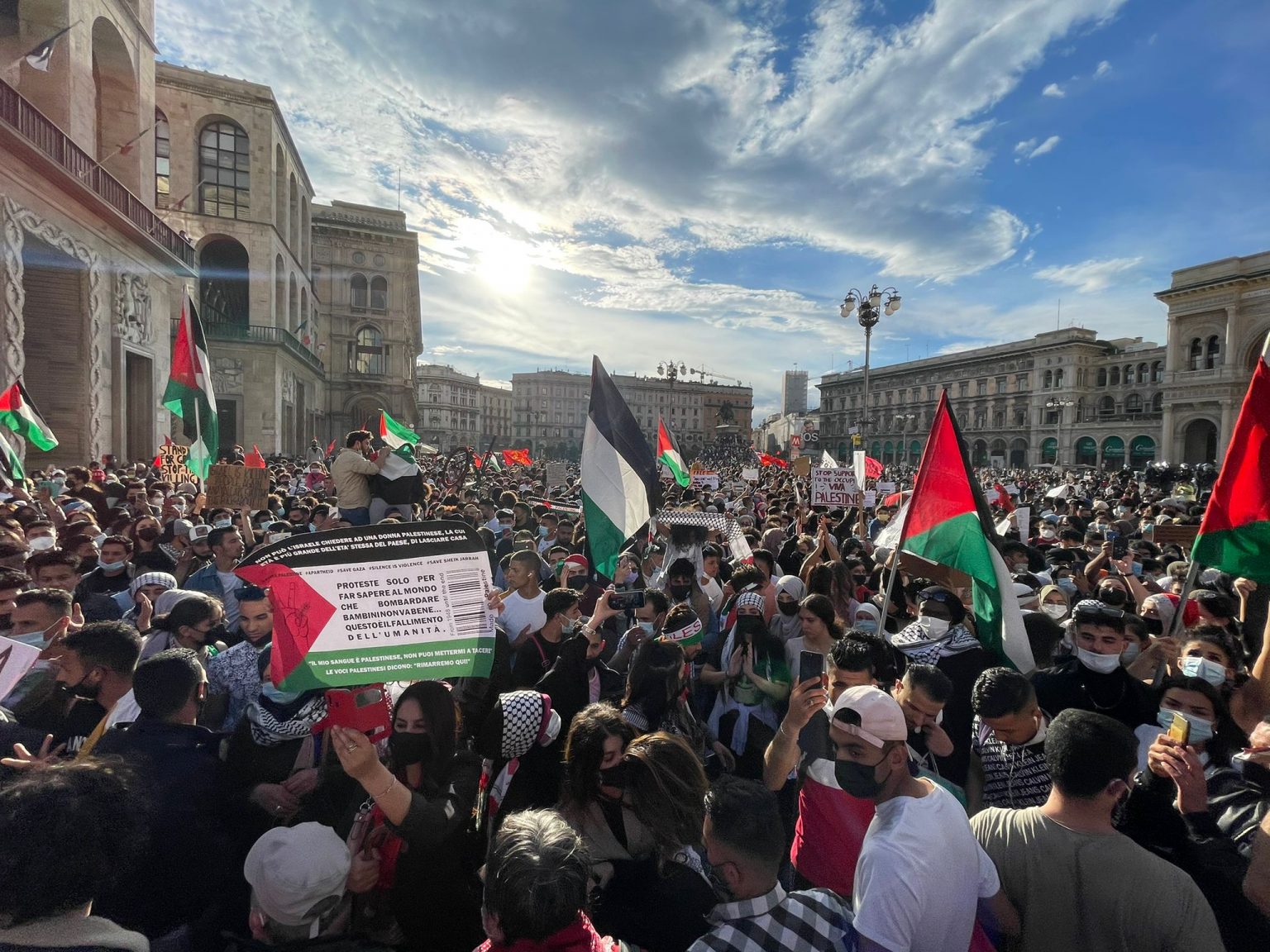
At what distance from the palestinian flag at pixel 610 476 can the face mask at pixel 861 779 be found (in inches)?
125

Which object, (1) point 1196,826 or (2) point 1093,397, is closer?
(1) point 1196,826

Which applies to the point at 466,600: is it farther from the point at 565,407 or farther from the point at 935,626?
the point at 565,407

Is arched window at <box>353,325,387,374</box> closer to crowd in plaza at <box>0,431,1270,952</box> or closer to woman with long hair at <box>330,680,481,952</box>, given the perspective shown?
crowd in plaza at <box>0,431,1270,952</box>

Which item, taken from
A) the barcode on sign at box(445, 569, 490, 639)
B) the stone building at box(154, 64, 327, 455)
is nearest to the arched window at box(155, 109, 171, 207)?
the stone building at box(154, 64, 327, 455)

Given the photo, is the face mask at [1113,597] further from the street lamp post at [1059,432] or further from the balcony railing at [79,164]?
the street lamp post at [1059,432]

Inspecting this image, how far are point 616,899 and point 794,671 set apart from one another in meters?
2.17

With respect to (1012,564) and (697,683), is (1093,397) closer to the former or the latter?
(1012,564)

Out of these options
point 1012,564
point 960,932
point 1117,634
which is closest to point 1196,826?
point 960,932

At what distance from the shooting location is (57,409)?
14.9m

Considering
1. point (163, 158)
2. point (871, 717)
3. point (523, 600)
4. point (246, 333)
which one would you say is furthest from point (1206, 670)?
point (163, 158)

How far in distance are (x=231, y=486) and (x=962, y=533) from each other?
8646 mm

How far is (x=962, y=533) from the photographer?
13.0ft

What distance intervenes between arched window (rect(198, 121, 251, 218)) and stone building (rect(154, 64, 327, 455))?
0.04m

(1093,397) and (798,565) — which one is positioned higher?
(1093,397)
